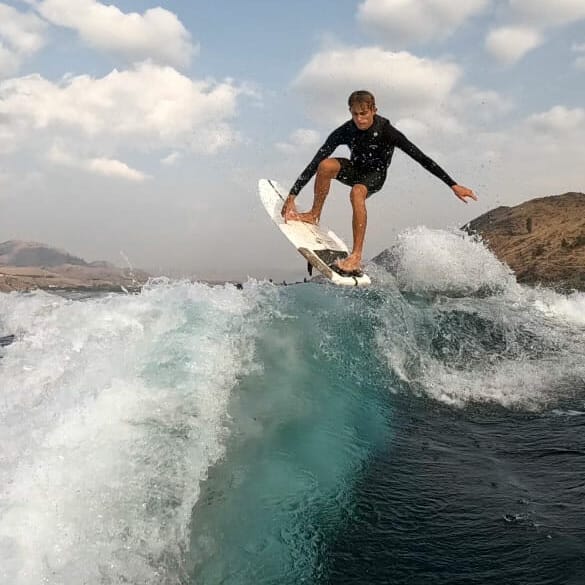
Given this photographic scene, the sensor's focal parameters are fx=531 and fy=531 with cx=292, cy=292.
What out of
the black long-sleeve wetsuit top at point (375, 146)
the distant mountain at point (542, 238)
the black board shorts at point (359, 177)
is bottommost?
the black board shorts at point (359, 177)

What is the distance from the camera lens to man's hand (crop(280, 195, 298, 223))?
30.8 feet

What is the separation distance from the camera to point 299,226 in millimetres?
9766

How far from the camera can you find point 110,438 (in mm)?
4406

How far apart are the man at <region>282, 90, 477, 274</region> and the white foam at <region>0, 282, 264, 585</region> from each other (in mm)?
2600

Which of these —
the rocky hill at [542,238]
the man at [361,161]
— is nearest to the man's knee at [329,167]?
the man at [361,161]

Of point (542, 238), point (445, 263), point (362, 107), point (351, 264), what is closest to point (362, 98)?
point (362, 107)

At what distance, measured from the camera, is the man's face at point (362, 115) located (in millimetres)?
7816

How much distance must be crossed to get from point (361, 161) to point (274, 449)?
486 cm

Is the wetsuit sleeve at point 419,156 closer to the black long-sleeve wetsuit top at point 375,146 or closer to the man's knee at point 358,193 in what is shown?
the black long-sleeve wetsuit top at point 375,146

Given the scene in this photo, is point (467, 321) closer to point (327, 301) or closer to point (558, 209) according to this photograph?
point (327, 301)

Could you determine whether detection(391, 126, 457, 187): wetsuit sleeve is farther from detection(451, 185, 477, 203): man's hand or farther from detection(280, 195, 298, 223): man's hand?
detection(280, 195, 298, 223): man's hand

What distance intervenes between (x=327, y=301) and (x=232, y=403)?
5.84 m

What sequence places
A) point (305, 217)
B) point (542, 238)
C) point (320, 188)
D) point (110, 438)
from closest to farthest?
point (110, 438), point (320, 188), point (305, 217), point (542, 238)

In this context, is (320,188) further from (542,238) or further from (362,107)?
(542,238)
